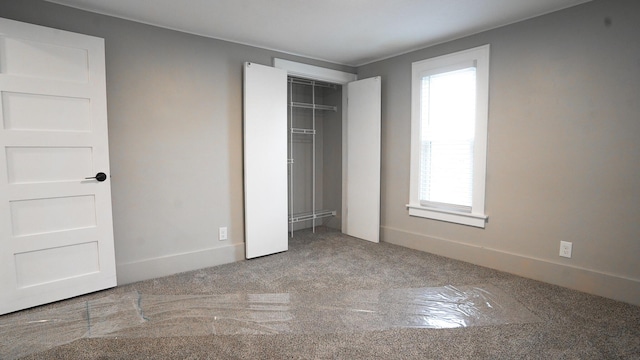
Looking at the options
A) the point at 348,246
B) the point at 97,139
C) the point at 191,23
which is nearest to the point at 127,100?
the point at 97,139

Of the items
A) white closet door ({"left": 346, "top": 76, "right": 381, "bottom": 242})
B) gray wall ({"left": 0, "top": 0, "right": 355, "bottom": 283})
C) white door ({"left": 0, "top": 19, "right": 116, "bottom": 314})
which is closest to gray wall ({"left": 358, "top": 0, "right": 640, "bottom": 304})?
white closet door ({"left": 346, "top": 76, "right": 381, "bottom": 242})

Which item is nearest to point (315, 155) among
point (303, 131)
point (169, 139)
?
point (303, 131)

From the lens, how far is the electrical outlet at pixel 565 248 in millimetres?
2924

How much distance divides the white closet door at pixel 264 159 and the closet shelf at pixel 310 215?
0.83m

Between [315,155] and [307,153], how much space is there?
164 mm

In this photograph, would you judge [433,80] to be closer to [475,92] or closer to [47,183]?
[475,92]

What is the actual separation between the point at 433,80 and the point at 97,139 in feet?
10.9

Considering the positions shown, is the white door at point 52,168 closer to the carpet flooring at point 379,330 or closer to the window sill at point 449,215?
the carpet flooring at point 379,330

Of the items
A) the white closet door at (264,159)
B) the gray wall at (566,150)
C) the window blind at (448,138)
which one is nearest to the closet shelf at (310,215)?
the white closet door at (264,159)

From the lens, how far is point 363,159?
454 cm

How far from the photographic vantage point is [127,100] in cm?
304

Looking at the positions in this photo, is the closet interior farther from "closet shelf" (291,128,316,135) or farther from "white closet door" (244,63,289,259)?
"white closet door" (244,63,289,259)

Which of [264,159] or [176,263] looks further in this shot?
[264,159]

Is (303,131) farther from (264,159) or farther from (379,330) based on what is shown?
(379,330)
